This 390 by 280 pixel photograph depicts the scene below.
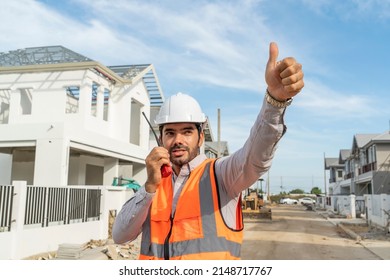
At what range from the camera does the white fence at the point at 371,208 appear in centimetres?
1731

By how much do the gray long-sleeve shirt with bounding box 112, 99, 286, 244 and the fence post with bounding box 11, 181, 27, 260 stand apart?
7661 mm

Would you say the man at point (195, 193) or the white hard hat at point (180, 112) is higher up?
the white hard hat at point (180, 112)

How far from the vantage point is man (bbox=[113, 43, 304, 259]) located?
1.76 metres

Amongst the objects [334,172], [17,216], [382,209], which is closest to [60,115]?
[17,216]

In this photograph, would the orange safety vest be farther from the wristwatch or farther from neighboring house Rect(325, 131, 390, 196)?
neighboring house Rect(325, 131, 390, 196)

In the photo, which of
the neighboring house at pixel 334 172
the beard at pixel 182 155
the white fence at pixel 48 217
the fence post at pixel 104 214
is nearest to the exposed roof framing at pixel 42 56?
the fence post at pixel 104 214

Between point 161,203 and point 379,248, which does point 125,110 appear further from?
point 161,203

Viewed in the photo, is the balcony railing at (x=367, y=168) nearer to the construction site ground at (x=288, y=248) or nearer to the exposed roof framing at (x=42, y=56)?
the construction site ground at (x=288, y=248)

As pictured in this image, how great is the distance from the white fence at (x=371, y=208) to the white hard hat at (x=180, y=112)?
16052 mm

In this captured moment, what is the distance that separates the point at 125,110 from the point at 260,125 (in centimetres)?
1910

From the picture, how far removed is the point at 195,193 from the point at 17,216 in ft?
26.8

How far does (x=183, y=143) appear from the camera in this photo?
2.12 m

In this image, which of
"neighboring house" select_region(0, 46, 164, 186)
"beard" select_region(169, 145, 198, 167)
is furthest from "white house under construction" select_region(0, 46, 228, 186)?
"beard" select_region(169, 145, 198, 167)
